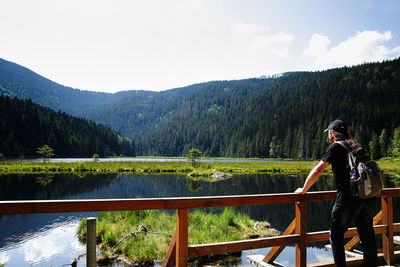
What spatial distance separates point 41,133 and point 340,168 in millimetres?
110138

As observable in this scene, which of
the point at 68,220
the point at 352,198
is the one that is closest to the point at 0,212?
the point at 352,198

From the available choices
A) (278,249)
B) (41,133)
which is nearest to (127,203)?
(278,249)

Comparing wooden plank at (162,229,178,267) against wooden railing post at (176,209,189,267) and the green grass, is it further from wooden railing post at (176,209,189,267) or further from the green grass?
the green grass

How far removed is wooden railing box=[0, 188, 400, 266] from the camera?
2.58 meters

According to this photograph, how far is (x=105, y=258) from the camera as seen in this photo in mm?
8227

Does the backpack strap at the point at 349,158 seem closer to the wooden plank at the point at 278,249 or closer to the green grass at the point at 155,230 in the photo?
the wooden plank at the point at 278,249

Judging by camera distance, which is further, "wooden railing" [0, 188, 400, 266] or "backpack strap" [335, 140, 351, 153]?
"backpack strap" [335, 140, 351, 153]

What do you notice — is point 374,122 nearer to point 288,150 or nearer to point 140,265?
point 288,150

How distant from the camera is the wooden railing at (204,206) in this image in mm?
2584

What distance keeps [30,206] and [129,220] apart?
9598 mm

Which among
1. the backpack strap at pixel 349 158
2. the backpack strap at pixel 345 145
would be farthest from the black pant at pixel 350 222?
the backpack strap at pixel 345 145

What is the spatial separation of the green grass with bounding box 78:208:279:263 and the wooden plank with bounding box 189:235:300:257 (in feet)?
17.5

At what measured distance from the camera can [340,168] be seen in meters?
3.26

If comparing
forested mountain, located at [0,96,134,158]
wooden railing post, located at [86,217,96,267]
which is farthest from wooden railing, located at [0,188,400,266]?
forested mountain, located at [0,96,134,158]
